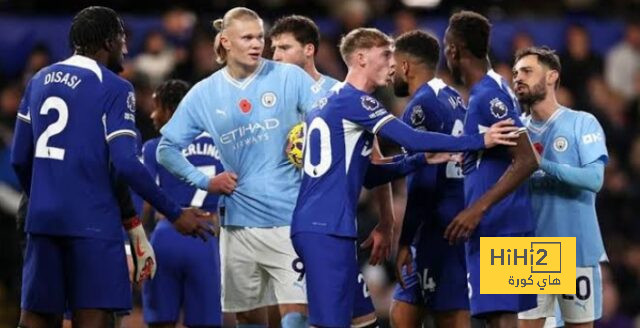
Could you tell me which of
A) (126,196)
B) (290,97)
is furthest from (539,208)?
(126,196)

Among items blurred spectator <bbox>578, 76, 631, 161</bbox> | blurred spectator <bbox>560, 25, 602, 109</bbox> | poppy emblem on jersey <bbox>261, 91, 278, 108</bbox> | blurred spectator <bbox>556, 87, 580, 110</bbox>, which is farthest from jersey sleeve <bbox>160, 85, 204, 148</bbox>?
blurred spectator <bbox>560, 25, 602, 109</bbox>

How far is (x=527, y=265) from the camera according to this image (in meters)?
9.61

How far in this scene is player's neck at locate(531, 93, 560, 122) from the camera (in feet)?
33.4

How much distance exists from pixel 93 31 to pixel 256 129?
4.41ft

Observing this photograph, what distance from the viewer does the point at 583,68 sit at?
17.2 m

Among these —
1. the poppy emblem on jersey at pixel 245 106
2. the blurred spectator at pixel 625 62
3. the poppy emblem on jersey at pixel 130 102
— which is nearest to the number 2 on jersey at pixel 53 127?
the poppy emblem on jersey at pixel 130 102

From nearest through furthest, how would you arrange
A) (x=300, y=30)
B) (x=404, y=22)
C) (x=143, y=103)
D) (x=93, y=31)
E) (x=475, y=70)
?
(x=93, y=31), (x=475, y=70), (x=300, y=30), (x=143, y=103), (x=404, y=22)

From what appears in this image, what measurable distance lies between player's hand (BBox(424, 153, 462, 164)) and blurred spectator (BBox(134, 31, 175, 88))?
270 inches

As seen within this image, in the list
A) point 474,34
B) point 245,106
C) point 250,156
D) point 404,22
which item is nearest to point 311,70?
point 245,106

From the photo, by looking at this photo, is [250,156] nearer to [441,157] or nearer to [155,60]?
[441,157]

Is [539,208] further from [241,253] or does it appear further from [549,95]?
[241,253]

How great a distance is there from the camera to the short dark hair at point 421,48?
10.2 meters

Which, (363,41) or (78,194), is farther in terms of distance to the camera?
(363,41)

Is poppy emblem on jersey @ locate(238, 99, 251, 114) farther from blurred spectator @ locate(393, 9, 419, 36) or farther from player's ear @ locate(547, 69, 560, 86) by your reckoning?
blurred spectator @ locate(393, 9, 419, 36)
